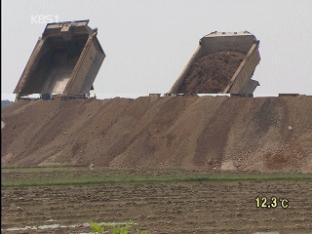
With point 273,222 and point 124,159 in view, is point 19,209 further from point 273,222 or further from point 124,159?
point 124,159

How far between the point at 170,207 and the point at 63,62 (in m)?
32.2

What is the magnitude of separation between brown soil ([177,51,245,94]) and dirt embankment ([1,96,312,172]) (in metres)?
3.18

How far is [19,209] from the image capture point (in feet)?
55.2

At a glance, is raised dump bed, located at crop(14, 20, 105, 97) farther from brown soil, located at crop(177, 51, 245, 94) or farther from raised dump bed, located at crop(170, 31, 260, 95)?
brown soil, located at crop(177, 51, 245, 94)

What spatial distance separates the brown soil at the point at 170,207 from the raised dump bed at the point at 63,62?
21.0m

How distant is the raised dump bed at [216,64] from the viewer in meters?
39.9

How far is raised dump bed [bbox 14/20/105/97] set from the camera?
41.9 metres

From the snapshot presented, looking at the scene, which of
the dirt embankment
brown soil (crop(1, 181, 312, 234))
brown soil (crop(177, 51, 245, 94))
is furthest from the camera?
brown soil (crop(177, 51, 245, 94))

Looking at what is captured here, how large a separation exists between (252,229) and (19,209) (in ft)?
25.9

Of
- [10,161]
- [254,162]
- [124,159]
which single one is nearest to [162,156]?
[124,159]

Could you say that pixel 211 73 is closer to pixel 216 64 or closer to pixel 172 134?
pixel 216 64

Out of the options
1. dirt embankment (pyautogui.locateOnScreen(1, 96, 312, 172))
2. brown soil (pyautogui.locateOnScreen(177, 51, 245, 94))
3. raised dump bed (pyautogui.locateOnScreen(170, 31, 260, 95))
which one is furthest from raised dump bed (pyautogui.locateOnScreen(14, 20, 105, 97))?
brown soil (pyautogui.locateOnScreen(177, 51, 245, 94))

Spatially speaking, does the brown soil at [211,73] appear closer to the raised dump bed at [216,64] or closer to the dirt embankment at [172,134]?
the raised dump bed at [216,64]

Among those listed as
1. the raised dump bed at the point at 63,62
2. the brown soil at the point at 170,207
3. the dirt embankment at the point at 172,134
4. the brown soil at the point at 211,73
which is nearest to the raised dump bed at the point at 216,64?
the brown soil at the point at 211,73
